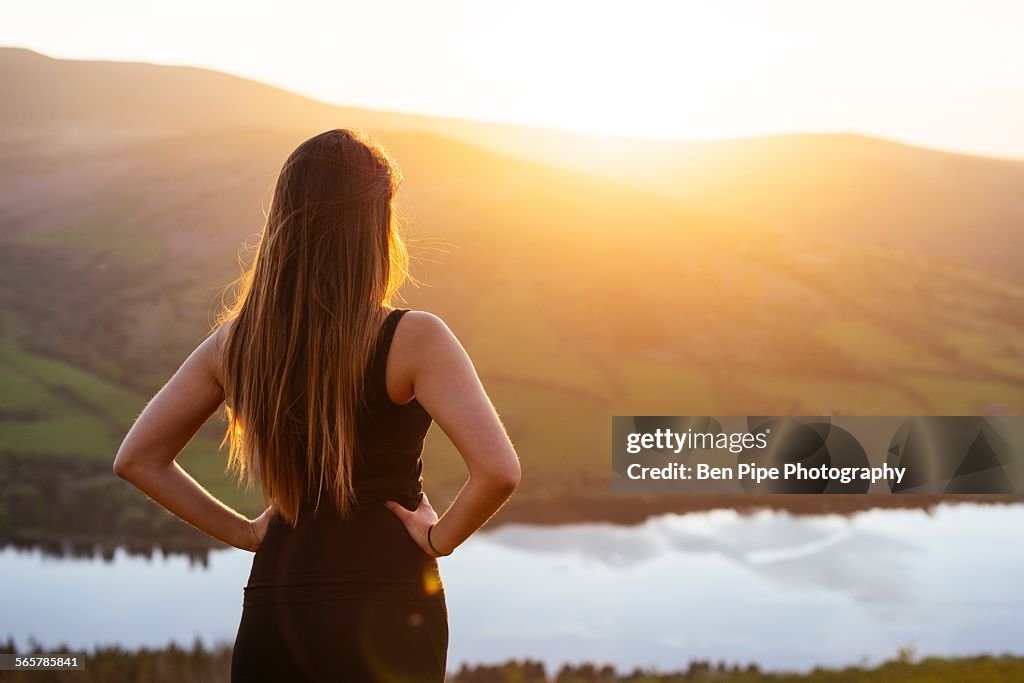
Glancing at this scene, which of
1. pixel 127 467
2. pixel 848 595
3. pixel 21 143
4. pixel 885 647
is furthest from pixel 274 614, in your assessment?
pixel 21 143

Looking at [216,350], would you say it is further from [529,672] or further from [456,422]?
[529,672]

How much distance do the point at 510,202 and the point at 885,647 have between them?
28.0m

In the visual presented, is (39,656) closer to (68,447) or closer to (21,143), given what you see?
(68,447)

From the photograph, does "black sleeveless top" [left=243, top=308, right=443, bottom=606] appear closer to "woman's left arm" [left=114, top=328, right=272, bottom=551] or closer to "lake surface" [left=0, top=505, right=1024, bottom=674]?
"woman's left arm" [left=114, top=328, right=272, bottom=551]

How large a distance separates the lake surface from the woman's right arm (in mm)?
16858

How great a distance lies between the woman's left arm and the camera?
263 centimetres

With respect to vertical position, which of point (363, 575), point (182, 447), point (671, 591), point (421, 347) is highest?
point (421, 347)

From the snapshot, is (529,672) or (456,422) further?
(529,672)

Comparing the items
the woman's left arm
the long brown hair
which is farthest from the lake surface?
the long brown hair

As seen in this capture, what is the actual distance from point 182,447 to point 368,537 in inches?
26.2

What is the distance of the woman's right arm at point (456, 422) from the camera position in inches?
93.6

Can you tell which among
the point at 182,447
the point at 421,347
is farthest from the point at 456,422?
the point at 182,447

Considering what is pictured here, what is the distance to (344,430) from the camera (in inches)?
93.8

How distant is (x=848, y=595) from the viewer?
27.0 meters
